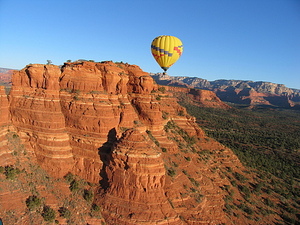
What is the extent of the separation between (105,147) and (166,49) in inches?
895

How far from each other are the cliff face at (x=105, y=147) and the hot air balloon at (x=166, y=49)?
1224 cm

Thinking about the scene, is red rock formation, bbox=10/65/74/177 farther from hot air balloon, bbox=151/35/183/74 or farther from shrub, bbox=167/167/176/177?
hot air balloon, bbox=151/35/183/74

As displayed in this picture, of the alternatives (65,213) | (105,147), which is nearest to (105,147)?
(105,147)

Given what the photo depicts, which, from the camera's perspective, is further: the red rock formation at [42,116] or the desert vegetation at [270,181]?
the desert vegetation at [270,181]

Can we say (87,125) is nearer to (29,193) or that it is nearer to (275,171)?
(29,193)

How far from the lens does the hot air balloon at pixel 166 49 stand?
39281 mm

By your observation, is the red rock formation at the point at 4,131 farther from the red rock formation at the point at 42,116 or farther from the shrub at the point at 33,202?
the shrub at the point at 33,202

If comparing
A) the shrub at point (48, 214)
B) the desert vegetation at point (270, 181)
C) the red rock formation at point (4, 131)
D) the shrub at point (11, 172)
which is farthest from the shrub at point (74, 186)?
the desert vegetation at point (270, 181)

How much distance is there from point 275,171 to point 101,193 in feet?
151

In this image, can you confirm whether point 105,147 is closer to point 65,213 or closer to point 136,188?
point 136,188

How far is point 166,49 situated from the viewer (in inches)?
1559

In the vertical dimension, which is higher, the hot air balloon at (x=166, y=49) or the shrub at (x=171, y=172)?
the hot air balloon at (x=166, y=49)

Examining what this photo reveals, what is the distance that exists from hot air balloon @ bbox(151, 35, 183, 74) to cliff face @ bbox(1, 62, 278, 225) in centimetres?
1224

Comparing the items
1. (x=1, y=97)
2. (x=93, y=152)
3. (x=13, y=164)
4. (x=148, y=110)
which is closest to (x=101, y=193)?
(x=93, y=152)
